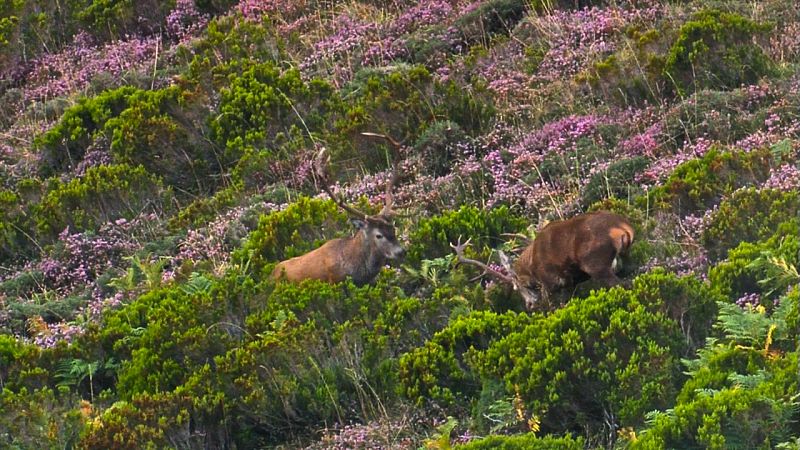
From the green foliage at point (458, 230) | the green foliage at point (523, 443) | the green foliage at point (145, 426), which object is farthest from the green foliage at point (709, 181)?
the green foliage at point (145, 426)

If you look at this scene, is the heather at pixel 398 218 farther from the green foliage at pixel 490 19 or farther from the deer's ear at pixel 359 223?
the deer's ear at pixel 359 223

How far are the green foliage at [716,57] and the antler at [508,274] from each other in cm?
394

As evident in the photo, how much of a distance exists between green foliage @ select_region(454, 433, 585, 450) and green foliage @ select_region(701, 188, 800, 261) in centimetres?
288

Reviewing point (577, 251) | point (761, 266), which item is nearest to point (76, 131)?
point (577, 251)

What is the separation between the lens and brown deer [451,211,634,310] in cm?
1002

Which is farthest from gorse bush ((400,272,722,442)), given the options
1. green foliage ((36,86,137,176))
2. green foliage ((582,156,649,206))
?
green foliage ((36,86,137,176))

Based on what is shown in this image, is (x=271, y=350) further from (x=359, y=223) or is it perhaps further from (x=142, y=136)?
(x=142, y=136)

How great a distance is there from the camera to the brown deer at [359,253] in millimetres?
11461

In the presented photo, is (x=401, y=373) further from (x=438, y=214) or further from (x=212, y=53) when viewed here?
(x=212, y=53)

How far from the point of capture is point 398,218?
12953mm

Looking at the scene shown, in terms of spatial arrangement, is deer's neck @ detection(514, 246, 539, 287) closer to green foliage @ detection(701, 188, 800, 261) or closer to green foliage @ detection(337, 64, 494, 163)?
green foliage @ detection(701, 188, 800, 261)

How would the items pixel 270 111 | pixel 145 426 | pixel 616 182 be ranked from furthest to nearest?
pixel 270 111, pixel 616 182, pixel 145 426

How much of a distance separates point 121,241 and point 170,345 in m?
3.87

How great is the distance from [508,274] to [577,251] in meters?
0.77
